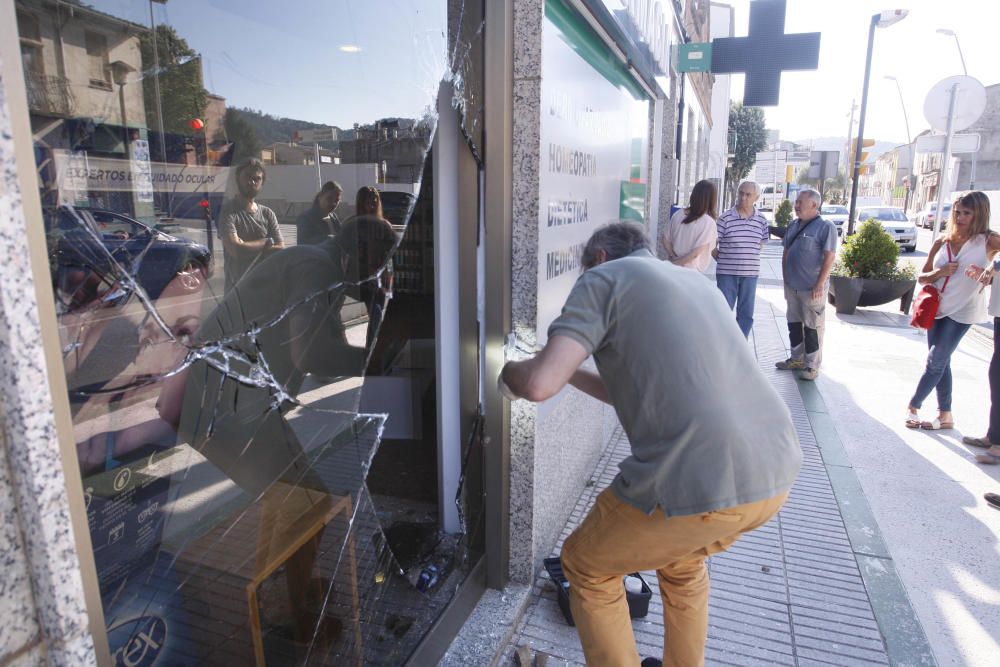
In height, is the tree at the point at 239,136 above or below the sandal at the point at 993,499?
→ above

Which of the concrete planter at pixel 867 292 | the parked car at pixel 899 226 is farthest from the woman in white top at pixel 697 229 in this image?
the parked car at pixel 899 226

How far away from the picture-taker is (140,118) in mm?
1489

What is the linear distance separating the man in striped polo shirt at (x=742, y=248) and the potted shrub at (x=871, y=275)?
142 inches

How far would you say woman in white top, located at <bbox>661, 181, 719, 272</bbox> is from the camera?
5914 millimetres

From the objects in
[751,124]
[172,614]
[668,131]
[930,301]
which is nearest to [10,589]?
[172,614]

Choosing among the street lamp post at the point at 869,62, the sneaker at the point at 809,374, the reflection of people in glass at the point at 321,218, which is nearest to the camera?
the reflection of people in glass at the point at 321,218

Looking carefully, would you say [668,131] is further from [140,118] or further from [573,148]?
[140,118]

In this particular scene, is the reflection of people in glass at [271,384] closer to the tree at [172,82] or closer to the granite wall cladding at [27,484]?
the tree at [172,82]

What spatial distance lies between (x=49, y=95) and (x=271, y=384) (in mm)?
972

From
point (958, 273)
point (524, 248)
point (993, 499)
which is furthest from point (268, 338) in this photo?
point (958, 273)

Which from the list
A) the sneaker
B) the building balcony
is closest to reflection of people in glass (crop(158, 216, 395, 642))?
the building balcony

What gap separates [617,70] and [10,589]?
4.27m

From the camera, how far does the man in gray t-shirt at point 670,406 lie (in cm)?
177

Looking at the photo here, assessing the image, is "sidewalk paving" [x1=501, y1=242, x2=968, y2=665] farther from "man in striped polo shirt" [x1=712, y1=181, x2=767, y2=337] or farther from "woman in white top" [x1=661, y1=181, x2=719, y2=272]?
"man in striped polo shirt" [x1=712, y1=181, x2=767, y2=337]
